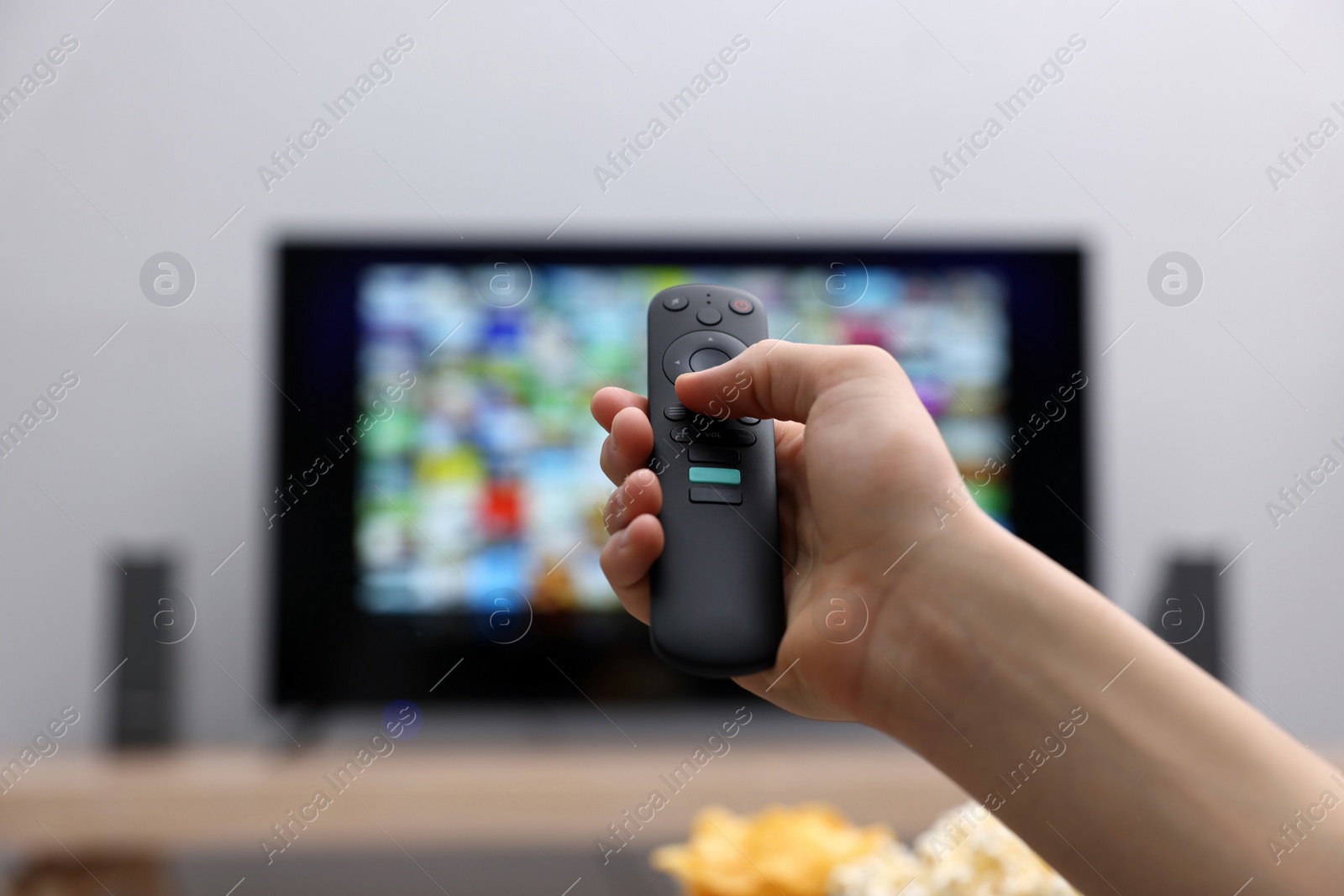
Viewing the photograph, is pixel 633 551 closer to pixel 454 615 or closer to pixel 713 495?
pixel 713 495

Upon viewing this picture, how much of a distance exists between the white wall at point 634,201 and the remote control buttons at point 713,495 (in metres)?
1.21

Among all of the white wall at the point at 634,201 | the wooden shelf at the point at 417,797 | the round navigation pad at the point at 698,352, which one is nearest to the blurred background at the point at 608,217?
the white wall at the point at 634,201

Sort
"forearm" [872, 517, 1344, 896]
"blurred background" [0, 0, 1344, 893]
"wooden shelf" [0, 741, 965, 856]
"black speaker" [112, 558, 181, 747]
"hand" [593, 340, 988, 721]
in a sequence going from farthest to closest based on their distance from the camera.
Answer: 1. "blurred background" [0, 0, 1344, 893]
2. "black speaker" [112, 558, 181, 747]
3. "wooden shelf" [0, 741, 965, 856]
4. "hand" [593, 340, 988, 721]
5. "forearm" [872, 517, 1344, 896]

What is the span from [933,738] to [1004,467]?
1206 millimetres

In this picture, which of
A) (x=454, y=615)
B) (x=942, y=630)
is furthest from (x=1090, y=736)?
(x=454, y=615)

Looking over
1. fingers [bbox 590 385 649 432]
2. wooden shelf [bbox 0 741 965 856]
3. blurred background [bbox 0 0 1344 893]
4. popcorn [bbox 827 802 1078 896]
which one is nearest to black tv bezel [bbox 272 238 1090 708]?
blurred background [bbox 0 0 1344 893]

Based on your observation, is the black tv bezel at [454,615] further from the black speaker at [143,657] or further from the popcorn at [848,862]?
the popcorn at [848,862]

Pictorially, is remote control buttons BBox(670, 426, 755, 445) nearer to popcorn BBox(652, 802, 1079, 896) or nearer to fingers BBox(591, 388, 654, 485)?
fingers BBox(591, 388, 654, 485)

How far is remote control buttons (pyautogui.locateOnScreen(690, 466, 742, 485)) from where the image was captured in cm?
61

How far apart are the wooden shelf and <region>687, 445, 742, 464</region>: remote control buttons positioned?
0.92 meters

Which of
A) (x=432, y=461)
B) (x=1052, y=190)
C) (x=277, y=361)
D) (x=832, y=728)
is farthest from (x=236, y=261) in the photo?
(x=1052, y=190)

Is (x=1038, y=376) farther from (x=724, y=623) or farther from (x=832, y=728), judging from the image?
(x=724, y=623)

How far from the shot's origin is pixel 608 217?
176cm

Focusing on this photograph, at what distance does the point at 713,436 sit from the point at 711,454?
0.6 inches
